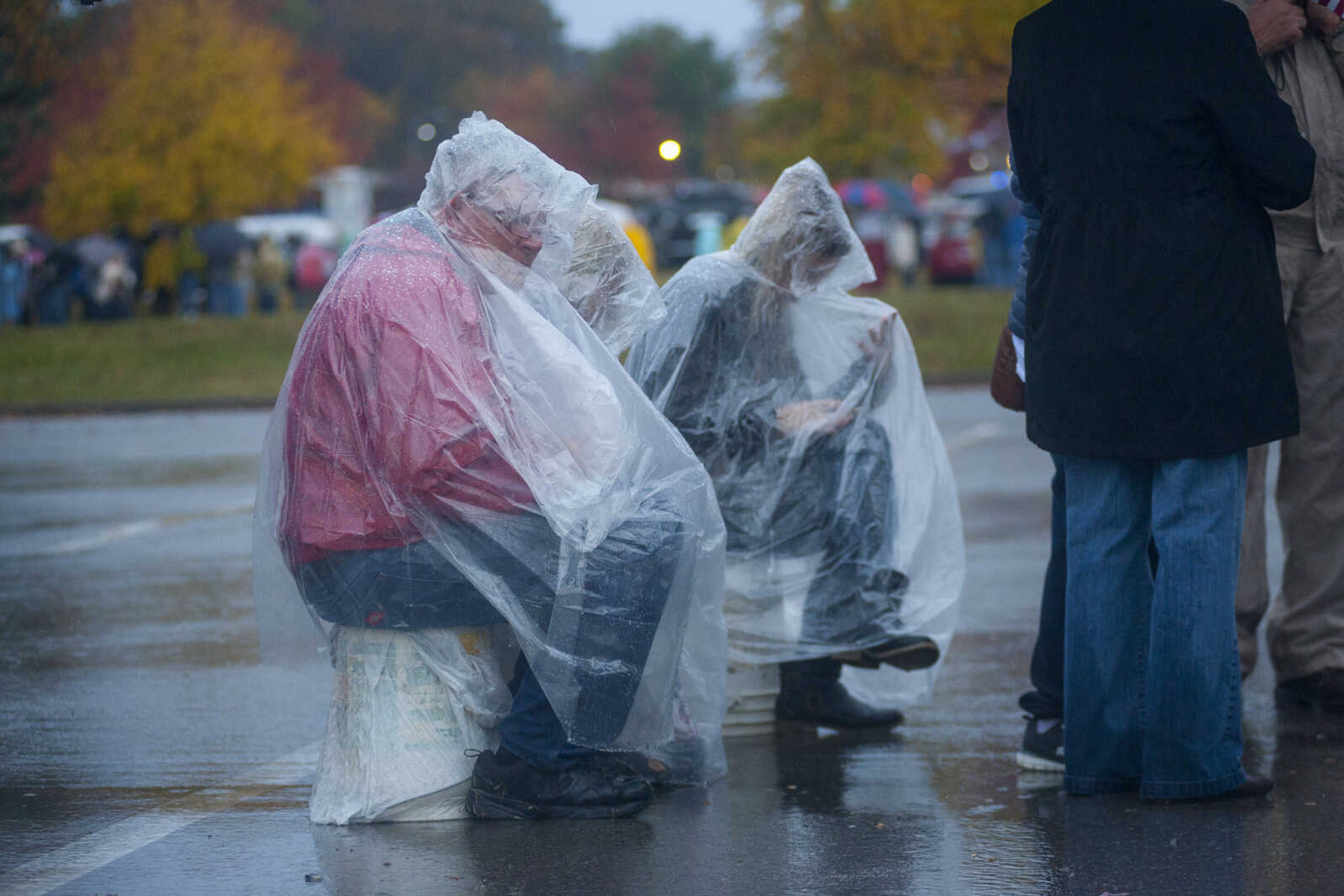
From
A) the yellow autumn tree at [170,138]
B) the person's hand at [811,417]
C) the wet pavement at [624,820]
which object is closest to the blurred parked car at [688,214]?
the yellow autumn tree at [170,138]

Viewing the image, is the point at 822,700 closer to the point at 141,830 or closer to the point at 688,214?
the point at 141,830

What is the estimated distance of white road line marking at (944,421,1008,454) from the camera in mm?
11461

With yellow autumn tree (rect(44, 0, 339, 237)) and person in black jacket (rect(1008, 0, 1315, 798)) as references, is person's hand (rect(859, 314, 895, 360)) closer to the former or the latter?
person in black jacket (rect(1008, 0, 1315, 798))

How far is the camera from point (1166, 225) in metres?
3.71

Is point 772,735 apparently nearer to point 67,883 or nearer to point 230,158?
point 67,883

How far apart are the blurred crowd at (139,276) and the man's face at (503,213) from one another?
922 inches

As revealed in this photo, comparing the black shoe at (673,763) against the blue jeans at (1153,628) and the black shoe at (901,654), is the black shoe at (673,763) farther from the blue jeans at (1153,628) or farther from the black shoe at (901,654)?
the blue jeans at (1153,628)

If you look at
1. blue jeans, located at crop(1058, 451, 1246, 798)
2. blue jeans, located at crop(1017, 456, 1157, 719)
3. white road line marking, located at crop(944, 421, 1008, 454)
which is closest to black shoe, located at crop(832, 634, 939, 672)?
blue jeans, located at crop(1017, 456, 1157, 719)

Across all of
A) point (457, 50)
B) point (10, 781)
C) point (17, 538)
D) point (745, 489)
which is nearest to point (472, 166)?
point (745, 489)

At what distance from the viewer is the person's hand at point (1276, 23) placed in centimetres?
409

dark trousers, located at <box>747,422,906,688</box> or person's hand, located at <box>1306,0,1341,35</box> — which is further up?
person's hand, located at <box>1306,0,1341,35</box>

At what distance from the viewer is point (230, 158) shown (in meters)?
27.8

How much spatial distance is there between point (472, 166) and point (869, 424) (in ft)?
4.55

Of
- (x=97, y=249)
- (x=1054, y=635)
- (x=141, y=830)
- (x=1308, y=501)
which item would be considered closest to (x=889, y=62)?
(x=97, y=249)
